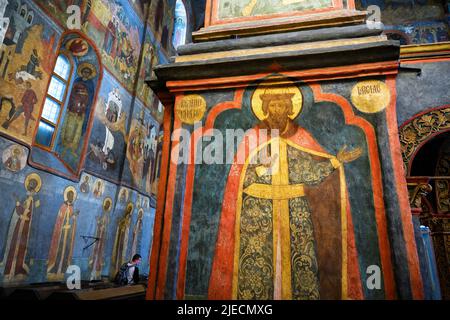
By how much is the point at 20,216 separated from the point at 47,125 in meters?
2.22

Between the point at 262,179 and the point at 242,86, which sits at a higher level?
the point at 242,86

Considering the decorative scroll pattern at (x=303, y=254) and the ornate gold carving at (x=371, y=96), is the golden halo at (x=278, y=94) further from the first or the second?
the decorative scroll pattern at (x=303, y=254)

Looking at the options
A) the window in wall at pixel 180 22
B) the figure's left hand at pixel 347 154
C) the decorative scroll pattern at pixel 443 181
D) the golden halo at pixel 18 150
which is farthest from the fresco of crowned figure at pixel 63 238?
the window in wall at pixel 180 22

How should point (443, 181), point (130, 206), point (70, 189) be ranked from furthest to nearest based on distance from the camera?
point (130, 206)
point (443, 181)
point (70, 189)

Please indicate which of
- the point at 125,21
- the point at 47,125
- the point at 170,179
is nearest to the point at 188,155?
the point at 170,179

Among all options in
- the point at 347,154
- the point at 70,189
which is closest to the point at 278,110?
the point at 347,154

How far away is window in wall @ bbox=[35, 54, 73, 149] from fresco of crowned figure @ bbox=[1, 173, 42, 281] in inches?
42.3

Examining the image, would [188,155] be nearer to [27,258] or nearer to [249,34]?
[249,34]

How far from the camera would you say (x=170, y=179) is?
2719mm

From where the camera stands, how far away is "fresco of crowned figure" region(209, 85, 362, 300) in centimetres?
227

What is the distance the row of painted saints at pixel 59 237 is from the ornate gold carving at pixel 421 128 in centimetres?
691

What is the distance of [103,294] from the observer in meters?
5.82

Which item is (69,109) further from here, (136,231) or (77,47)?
(136,231)

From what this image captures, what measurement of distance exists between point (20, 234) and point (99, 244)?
254 cm
